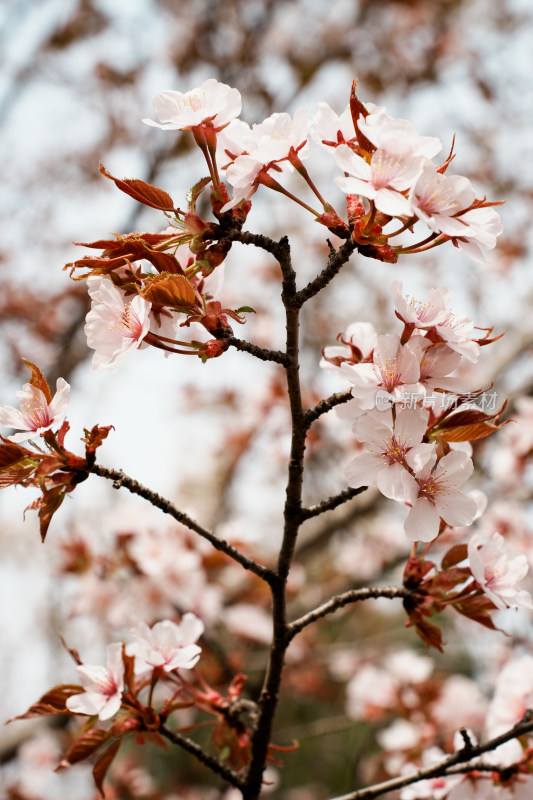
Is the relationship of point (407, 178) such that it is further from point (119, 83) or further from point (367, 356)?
point (119, 83)

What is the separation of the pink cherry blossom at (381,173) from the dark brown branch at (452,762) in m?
0.71

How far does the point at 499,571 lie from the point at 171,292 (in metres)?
0.59

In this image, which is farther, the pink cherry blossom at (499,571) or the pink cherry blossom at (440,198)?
the pink cherry blossom at (499,571)

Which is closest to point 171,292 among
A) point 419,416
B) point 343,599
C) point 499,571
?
point 419,416

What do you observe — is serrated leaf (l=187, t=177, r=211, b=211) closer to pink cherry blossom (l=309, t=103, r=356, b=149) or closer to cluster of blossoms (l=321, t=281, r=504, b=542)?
pink cherry blossom (l=309, t=103, r=356, b=149)

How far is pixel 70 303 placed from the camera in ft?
13.6

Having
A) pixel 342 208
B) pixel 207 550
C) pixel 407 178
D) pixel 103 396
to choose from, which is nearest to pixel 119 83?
pixel 342 208

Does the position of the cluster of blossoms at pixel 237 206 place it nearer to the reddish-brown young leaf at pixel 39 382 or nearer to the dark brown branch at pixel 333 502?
the reddish-brown young leaf at pixel 39 382

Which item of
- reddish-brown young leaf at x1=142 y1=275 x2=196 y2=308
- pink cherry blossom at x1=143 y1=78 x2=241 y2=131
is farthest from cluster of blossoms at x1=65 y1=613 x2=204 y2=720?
pink cherry blossom at x1=143 y1=78 x2=241 y2=131

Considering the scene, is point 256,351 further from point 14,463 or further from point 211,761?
point 211,761

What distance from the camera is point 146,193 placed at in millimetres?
756

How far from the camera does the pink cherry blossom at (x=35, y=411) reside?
76 cm

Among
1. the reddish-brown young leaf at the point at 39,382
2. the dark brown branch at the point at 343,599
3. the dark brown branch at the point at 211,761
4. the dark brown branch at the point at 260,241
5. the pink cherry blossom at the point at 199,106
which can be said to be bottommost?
the dark brown branch at the point at 211,761

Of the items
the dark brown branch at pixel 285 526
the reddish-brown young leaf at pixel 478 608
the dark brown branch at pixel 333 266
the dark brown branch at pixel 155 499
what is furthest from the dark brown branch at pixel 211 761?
the dark brown branch at pixel 333 266
